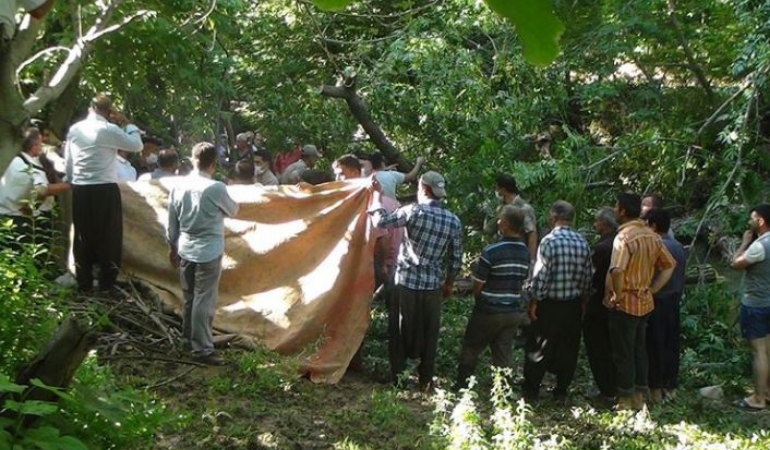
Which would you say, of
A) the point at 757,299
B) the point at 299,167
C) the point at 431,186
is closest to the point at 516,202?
the point at 431,186

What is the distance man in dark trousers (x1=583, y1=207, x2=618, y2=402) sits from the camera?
6.96 meters

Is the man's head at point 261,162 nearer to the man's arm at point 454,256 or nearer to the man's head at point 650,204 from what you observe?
the man's arm at point 454,256

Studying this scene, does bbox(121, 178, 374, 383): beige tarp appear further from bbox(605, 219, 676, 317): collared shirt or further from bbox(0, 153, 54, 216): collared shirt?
bbox(605, 219, 676, 317): collared shirt

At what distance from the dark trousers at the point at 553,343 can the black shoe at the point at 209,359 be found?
233 cm

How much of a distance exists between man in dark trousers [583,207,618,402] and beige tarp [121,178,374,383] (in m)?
1.72

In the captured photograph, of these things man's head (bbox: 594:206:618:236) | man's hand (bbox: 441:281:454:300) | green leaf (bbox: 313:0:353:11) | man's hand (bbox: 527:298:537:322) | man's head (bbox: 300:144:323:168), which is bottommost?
man's hand (bbox: 527:298:537:322)

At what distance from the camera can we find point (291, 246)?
7.26m

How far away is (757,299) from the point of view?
7109mm

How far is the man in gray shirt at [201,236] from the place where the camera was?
6379 mm

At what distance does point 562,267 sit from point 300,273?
2.03 meters

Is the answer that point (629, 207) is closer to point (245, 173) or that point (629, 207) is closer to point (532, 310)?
point (532, 310)

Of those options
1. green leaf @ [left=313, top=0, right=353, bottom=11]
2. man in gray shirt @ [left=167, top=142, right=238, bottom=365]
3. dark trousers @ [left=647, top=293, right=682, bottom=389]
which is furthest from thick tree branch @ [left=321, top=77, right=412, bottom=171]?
A: green leaf @ [left=313, top=0, right=353, bottom=11]

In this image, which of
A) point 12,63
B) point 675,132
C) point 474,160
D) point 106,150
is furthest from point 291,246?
point 12,63

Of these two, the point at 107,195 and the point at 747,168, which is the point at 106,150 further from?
the point at 747,168
